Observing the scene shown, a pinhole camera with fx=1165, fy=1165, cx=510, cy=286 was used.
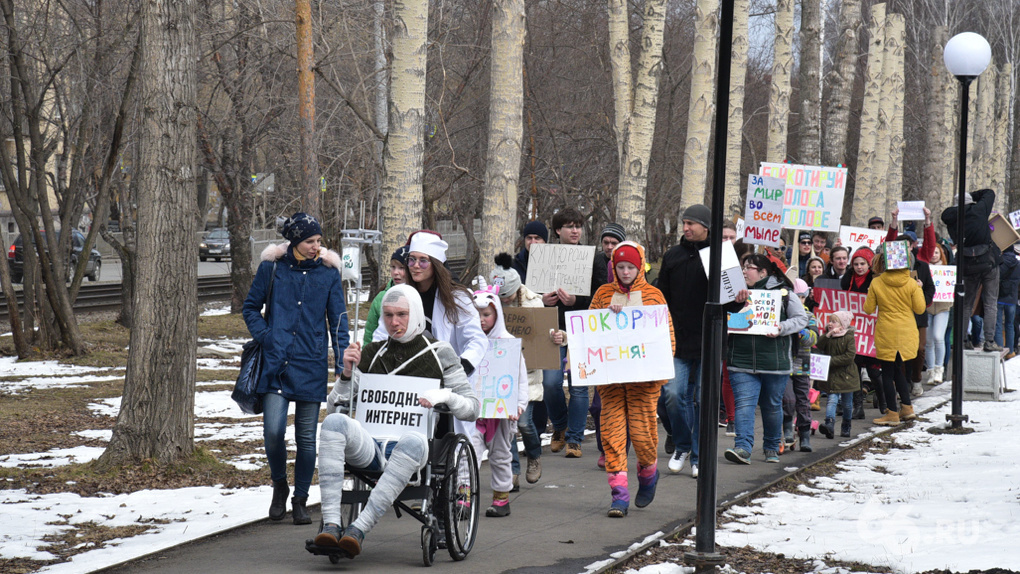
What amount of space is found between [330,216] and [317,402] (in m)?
22.1

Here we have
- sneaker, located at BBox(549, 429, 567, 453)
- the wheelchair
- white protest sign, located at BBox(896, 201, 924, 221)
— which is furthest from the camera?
white protest sign, located at BBox(896, 201, 924, 221)

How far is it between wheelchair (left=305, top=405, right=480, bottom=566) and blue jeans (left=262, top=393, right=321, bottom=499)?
3.01ft

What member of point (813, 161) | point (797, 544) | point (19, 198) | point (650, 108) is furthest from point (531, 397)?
point (813, 161)

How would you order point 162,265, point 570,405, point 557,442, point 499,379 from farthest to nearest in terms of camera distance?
point 557,442 → point 570,405 → point 162,265 → point 499,379

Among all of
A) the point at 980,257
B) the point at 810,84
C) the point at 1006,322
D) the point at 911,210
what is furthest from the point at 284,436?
the point at 810,84

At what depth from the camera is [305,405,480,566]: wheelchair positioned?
6.18 metres

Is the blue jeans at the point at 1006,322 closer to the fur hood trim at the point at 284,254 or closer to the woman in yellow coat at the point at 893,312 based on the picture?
the woman in yellow coat at the point at 893,312

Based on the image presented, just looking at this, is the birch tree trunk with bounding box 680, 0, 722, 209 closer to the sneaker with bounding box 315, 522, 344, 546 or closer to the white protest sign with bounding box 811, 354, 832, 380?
the white protest sign with bounding box 811, 354, 832, 380

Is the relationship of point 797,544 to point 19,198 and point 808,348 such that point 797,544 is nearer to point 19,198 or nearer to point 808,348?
point 808,348

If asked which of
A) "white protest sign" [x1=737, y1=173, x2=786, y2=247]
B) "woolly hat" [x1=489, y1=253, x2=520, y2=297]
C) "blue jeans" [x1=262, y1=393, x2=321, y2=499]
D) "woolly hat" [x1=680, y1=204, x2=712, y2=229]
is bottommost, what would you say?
"blue jeans" [x1=262, y1=393, x2=321, y2=499]

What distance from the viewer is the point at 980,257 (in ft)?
52.7

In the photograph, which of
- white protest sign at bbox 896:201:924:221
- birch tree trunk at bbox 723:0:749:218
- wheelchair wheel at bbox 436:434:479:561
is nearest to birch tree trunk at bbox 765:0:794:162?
birch tree trunk at bbox 723:0:749:218

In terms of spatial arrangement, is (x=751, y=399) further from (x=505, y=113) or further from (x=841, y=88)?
(x=841, y=88)

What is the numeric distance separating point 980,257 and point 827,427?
18.6ft
